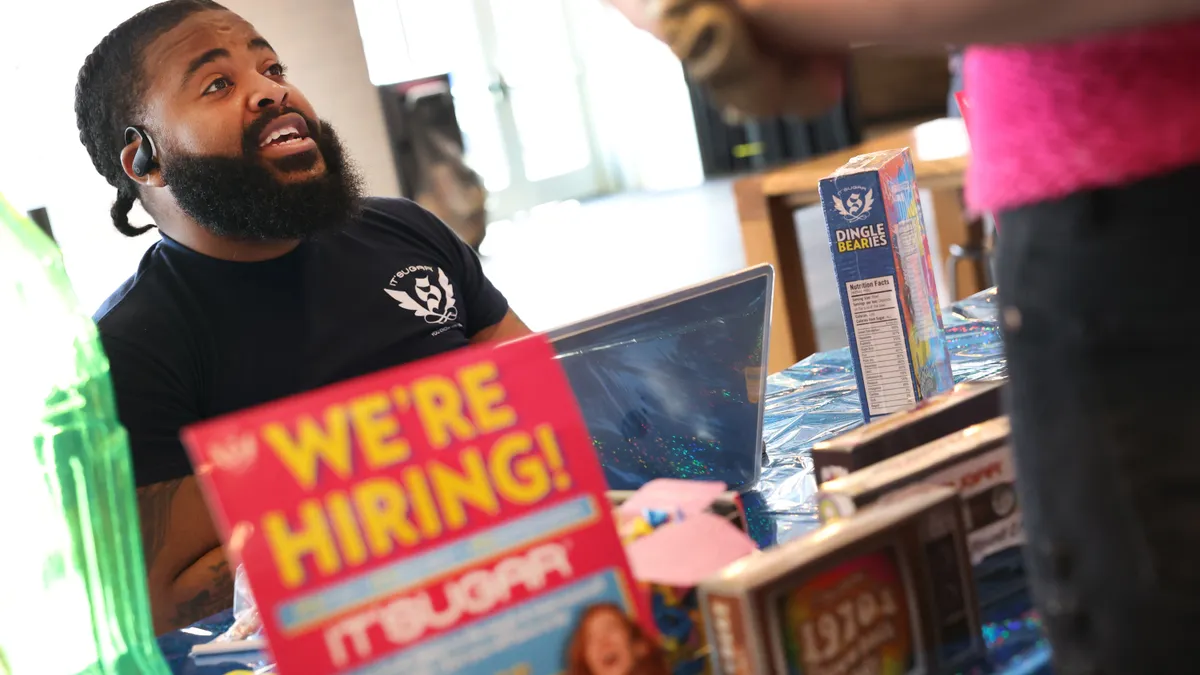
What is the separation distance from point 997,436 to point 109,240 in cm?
439

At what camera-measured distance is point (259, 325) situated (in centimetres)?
168

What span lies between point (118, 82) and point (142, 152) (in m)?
0.10

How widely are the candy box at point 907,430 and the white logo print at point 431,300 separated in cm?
103

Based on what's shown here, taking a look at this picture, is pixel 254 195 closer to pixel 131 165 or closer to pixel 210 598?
pixel 131 165

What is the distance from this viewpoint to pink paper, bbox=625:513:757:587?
2.37 ft

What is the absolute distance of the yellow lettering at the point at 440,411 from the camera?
0.67 meters

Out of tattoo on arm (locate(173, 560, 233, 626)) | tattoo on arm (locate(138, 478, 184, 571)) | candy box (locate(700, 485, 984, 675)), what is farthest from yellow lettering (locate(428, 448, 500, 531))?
tattoo on arm (locate(138, 478, 184, 571))

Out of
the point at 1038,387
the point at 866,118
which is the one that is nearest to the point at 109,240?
the point at 1038,387

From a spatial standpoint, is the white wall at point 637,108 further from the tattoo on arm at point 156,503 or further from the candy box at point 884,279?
the candy box at point 884,279

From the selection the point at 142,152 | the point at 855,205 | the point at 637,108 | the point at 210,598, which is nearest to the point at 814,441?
the point at 855,205

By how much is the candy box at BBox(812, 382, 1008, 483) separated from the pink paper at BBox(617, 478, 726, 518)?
92 mm

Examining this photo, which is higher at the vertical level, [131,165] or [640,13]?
[131,165]

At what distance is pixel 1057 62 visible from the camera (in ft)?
1.69

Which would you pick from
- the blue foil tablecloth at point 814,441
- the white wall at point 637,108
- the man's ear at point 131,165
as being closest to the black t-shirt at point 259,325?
the man's ear at point 131,165
